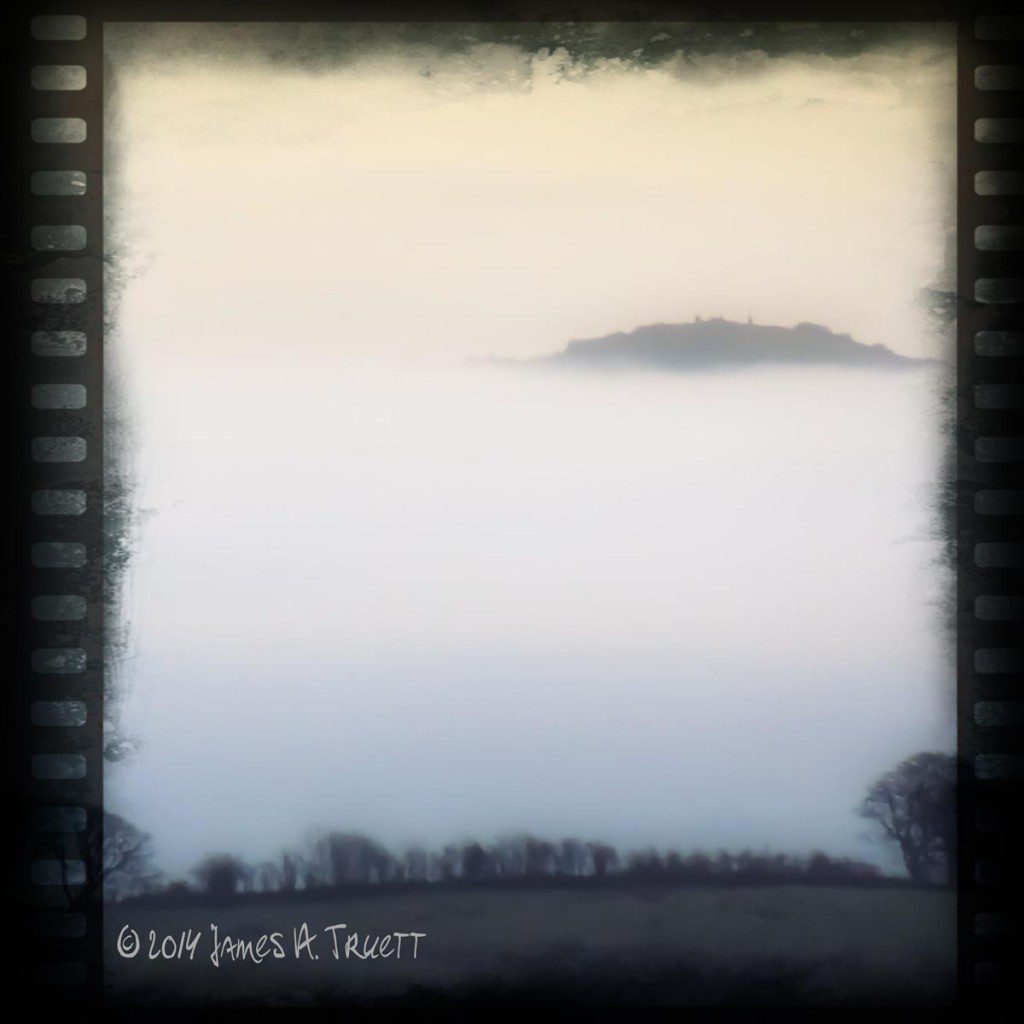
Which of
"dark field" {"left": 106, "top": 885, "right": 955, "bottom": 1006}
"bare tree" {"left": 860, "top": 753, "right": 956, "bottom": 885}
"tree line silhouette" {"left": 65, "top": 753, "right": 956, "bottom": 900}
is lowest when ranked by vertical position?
"dark field" {"left": 106, "top": 885, "right": 955, "bottom": 1006}

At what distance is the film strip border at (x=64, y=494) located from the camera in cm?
152

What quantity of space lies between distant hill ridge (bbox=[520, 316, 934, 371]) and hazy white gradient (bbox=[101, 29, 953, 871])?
0.7 inches

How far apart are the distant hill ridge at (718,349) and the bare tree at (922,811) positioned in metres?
0.53

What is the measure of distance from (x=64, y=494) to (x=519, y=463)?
593 millimetres

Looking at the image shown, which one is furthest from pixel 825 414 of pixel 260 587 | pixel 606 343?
pixel 260 587

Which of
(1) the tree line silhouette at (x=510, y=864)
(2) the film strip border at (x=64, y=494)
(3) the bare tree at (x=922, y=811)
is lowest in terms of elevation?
(1) the tree line silhouette at (x=510, y=864)

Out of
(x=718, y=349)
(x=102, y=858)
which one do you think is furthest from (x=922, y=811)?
(x=102, y=858)

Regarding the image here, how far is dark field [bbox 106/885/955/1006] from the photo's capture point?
1523mm

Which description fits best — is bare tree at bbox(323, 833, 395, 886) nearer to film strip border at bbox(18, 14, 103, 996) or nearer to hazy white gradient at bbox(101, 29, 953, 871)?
hazy white gradient at bbox(101, 29, 953, 871)

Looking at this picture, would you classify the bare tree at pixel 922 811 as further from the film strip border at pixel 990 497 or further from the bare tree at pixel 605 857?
the bare tree at pixel 605 857

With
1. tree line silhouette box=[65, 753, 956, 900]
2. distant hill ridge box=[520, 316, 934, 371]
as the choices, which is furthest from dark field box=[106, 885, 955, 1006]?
distant hill ridge box=[520, 316, 934, 371]

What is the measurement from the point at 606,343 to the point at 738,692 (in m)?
0.49

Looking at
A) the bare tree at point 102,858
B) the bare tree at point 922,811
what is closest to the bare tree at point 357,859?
the bare tree at point 102,858

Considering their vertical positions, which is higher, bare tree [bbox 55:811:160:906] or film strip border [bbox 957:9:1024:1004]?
film strip border [bbox 957:9:1024:1004]
